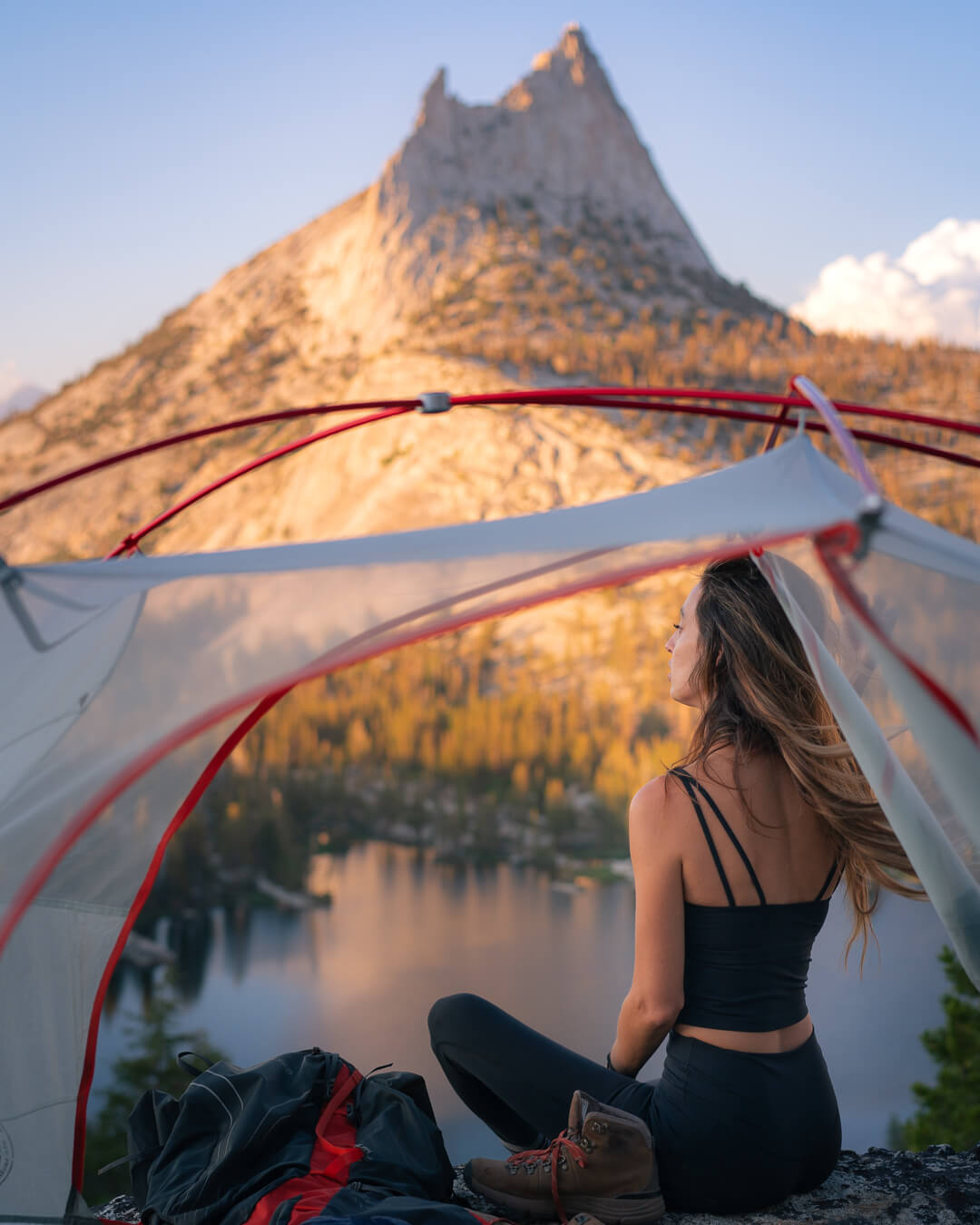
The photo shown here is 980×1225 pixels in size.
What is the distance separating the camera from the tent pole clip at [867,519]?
1360 mm

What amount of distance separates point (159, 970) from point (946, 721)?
18.8 metres

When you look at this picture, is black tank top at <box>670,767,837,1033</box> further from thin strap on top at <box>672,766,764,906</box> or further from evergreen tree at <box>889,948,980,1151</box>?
evergreen tree at <box>889,948,980,1151</box>

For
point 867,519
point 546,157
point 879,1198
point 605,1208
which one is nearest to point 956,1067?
point 879,1198

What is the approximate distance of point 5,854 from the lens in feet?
5.40

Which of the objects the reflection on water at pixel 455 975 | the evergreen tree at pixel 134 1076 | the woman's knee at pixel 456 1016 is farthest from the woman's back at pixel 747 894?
the reflection on water at pixel 455 975

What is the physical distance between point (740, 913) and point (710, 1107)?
1.10 ft

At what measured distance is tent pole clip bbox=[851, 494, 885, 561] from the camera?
1360mm

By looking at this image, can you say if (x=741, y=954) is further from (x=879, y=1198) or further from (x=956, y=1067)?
(x=956, y=1067)

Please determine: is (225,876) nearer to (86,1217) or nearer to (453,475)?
(453,475)

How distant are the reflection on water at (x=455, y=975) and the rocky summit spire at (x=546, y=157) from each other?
25387 mm

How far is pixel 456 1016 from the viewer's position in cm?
189

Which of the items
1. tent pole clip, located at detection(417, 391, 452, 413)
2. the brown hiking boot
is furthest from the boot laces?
tent pole clip, located at detection(417, 391, 452, 413)

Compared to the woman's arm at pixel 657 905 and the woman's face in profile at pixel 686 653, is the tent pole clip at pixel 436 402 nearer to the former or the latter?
the woman's face in profile at pixel 686 653

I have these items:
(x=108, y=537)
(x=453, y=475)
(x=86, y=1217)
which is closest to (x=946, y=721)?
(x=86, y=1217)
